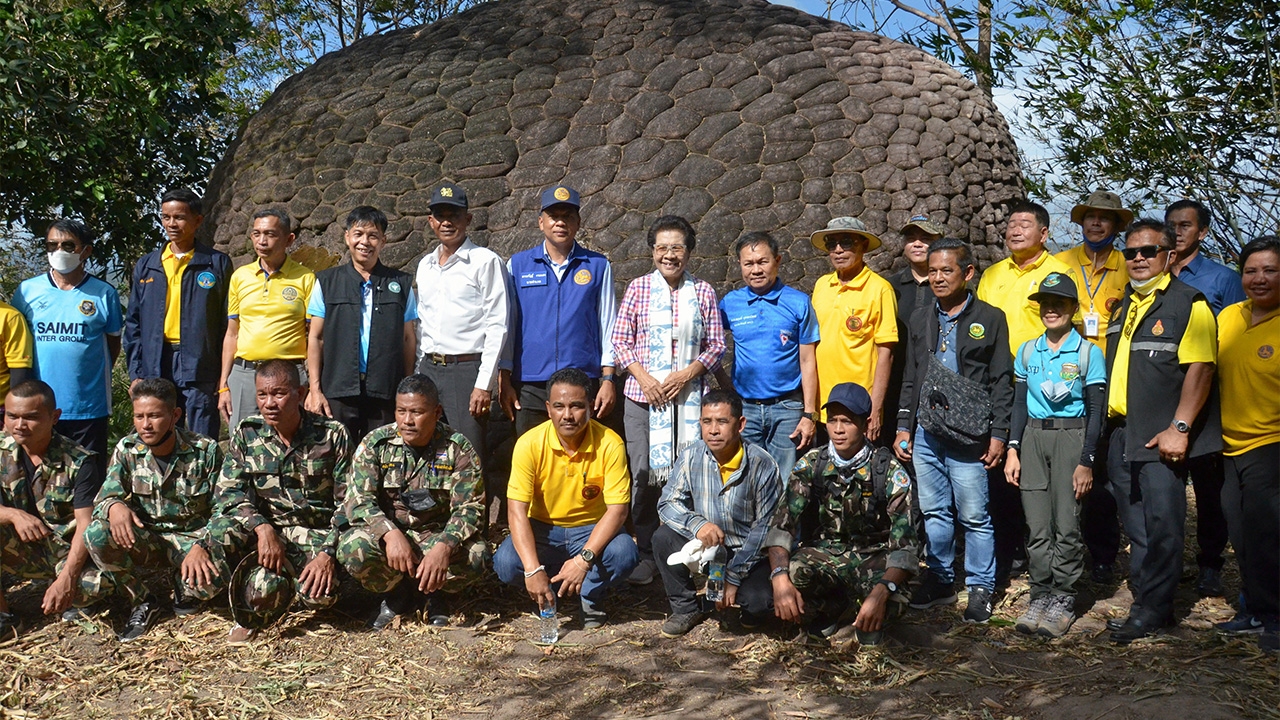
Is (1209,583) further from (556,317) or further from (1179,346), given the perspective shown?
(556,317)

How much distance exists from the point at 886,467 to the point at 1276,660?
1565 mm

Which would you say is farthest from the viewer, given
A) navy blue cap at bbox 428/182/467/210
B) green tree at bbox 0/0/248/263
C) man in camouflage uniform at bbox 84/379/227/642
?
green tree at bbox 0/0/248/263

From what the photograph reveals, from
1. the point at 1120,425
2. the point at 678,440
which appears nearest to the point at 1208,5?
the point at 1120,425

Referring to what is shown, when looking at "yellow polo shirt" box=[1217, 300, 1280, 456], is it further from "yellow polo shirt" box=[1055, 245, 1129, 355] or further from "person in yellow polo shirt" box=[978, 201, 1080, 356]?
"person in yellow polo shirt" box=[978, 201, 1080, 356]

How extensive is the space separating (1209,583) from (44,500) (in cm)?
515

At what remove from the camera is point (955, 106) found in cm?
659

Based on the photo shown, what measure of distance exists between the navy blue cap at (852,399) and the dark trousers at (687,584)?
69 centimetres

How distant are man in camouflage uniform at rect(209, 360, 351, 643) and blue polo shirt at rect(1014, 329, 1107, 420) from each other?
2903 millimetres

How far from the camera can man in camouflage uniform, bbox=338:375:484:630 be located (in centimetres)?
437

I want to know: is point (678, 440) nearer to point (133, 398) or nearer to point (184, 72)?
point (133, 398)

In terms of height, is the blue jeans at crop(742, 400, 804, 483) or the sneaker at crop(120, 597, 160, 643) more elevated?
the blue jeans at crop(742, 400, 804, 483)

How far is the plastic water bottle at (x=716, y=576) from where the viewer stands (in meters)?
4.27

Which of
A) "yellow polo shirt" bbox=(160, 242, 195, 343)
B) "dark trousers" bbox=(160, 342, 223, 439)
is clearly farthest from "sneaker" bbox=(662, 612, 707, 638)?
"yellow polo shirt" bbox=(160, 242, 195, 343)

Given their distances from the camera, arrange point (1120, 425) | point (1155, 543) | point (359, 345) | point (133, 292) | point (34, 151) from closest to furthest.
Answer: point (1155, 543) → point (1120, 425) → point (359, 345) → point (133, 292) → point (34, 151)
